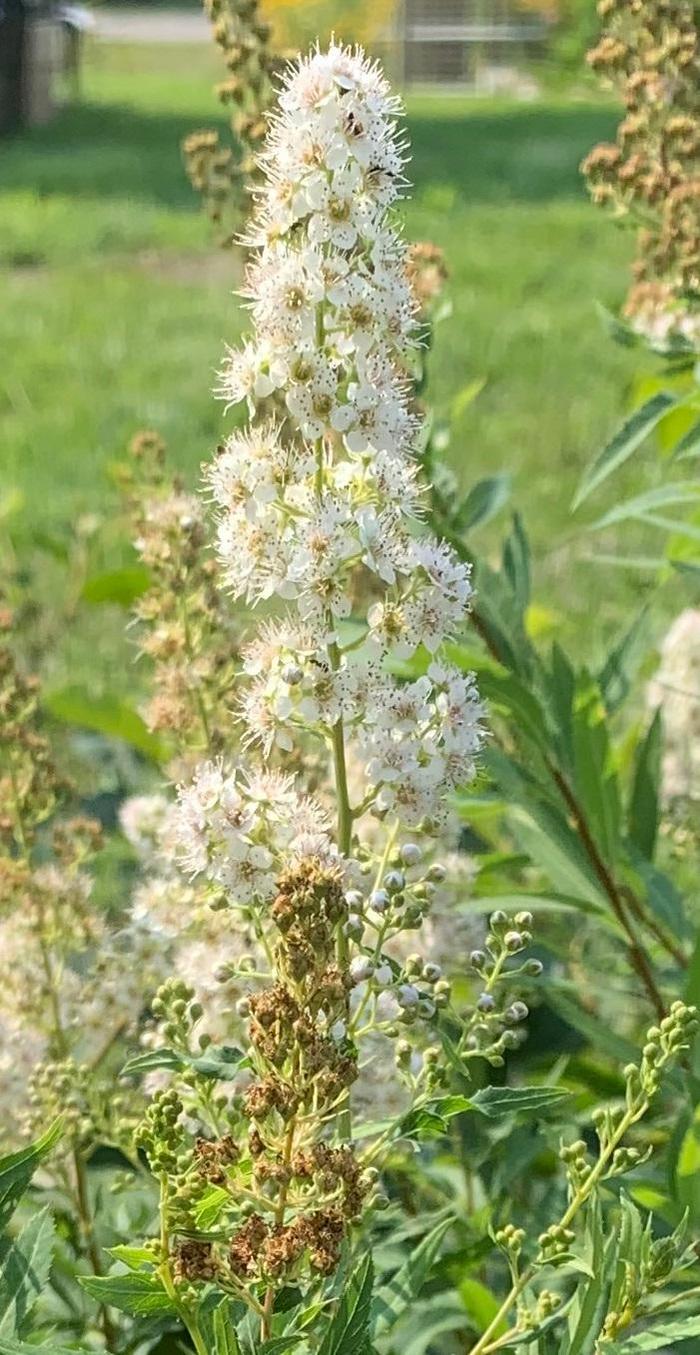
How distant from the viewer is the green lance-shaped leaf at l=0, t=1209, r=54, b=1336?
4.18 feet

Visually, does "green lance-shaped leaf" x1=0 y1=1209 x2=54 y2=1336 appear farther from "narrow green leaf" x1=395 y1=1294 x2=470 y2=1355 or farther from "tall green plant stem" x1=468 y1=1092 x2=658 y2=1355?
"narrow green leaf" x1=395 y1=1294 x2=470 y2=1355

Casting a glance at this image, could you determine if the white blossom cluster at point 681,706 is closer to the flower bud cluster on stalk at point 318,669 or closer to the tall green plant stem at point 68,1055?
the tall green plant stem at point 68,1055

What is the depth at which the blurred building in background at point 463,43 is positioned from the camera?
2298cm

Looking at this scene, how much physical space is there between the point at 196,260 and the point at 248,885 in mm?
9520

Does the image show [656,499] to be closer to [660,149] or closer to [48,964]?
[660,149]

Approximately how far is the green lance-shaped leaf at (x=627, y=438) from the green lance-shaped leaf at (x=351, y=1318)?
2.74ft

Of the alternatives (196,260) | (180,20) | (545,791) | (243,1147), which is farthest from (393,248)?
(180,20)

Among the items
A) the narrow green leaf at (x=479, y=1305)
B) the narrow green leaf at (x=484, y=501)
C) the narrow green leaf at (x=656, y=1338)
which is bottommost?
the narrow green leaf at (x=479, y=1305)

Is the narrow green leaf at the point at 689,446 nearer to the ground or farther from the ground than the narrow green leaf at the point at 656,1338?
farther from the ground

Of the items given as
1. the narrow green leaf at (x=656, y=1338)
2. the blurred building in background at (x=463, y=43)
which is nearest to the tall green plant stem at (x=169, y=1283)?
the narrow green leaf at (x=656, y=1338)

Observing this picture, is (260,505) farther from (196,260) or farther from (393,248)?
(196,260)

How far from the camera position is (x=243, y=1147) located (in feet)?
3.90

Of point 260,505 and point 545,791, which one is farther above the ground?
point 260,505

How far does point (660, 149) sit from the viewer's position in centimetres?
186
